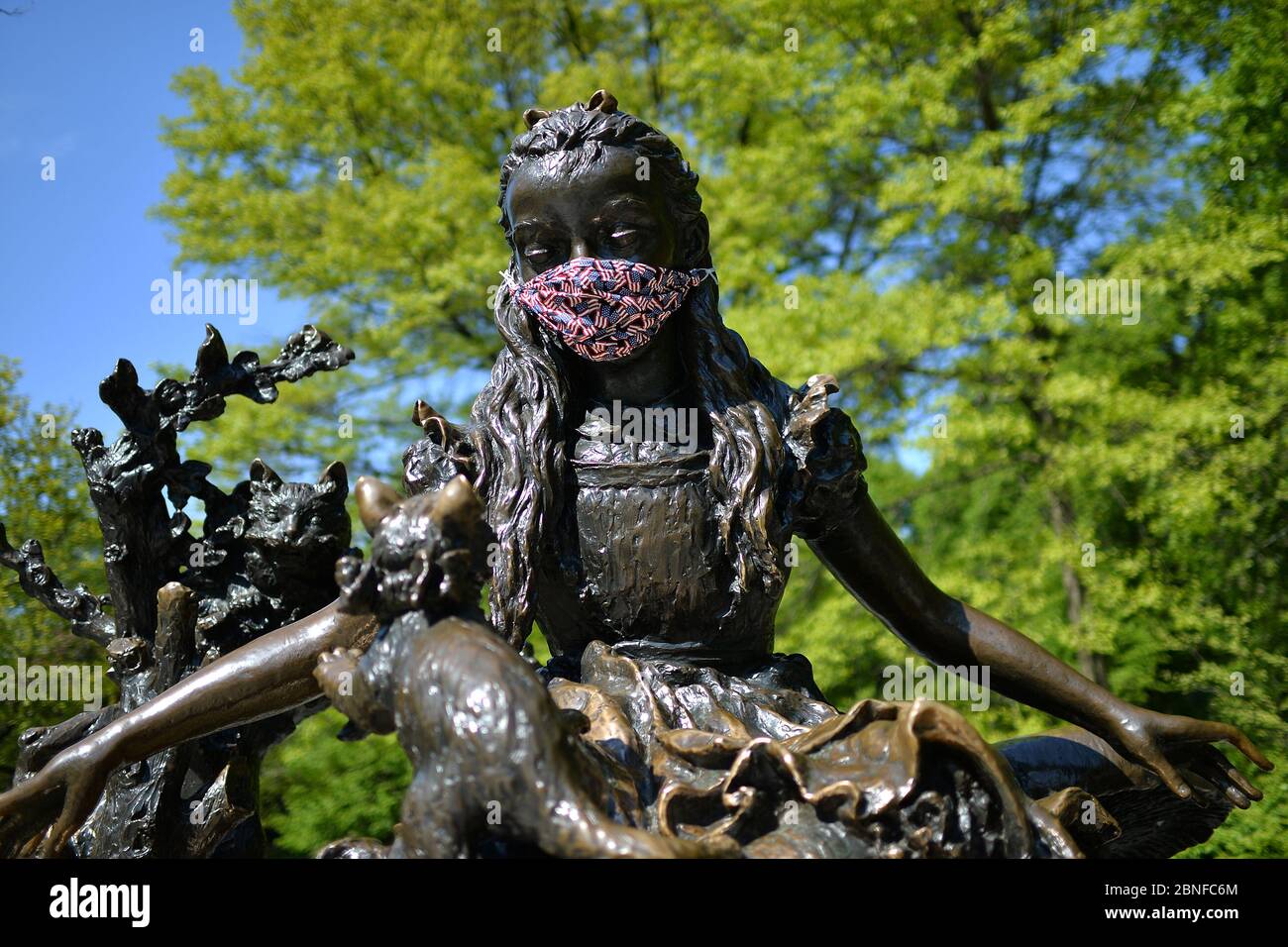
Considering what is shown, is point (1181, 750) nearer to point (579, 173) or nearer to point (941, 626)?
point (941, 626)

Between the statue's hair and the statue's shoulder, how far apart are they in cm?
6

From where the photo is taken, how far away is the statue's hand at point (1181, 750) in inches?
126

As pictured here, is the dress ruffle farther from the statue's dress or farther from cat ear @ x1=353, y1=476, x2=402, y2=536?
cat ear @ x1=353, y1=476, x2=402, y2=536

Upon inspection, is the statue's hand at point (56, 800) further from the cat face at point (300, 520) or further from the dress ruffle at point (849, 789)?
the cat face at point (300, 520)

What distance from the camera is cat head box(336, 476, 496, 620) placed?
2232mm

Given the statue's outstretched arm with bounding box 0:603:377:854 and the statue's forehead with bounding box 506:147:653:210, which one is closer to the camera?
the statue's outstretched arm with bounding box 0:603:377:854

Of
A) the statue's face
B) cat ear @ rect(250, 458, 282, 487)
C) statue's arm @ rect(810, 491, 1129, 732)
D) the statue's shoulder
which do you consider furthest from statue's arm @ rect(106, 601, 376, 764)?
cat ear @ rect(250, 458, 282, 487)

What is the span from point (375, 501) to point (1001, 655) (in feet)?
6.14

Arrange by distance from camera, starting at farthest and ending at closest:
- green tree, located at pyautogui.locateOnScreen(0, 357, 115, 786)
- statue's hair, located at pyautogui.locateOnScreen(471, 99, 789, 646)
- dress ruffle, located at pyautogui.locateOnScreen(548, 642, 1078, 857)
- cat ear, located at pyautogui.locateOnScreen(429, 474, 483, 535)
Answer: green tree, located at pyautogui.locateOnScreen(0, 357, 115, 786)
statue's hair, located at pyautogui.locateOnScreen(471, 99, 789, 646)
dress ruffle, located at pyautogui.locateOnScreen(548, 642, 1078, 857)
cat ear, located at pyautogui.locateOnScreen(429, 474, 483, 535)

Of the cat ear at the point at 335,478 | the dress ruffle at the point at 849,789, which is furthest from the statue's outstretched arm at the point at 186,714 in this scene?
the cat ear at the point at 335,478

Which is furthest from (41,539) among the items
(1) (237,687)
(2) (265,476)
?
(1) (237,687)

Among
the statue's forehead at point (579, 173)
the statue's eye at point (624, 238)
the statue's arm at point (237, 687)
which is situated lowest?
the statue's arm at point (237, 687)

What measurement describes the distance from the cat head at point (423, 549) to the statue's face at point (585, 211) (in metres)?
1.14

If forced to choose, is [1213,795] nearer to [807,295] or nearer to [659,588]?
[659,588]
